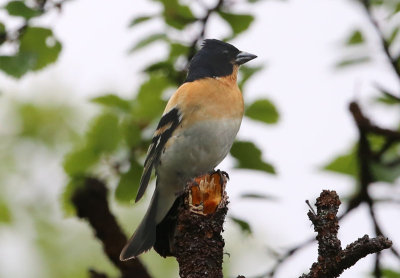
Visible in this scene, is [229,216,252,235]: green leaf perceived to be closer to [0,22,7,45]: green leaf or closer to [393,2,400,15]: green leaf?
[393,2,400,15]: green leaf

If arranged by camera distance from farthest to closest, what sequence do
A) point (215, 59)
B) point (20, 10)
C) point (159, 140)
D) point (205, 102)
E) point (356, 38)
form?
point (215, 59) → point (356, 38) → point (205, 102) → point (159, 140) → point (20, 10)

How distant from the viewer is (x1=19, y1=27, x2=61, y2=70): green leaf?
539 cm

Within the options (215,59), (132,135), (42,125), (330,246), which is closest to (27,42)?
(132,135)

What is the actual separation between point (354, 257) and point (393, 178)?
7.64 ft

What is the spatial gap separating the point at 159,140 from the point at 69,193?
900 mm

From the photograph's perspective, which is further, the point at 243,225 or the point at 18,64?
the point at 243,225

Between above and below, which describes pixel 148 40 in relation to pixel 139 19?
below

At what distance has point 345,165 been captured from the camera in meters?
6.05

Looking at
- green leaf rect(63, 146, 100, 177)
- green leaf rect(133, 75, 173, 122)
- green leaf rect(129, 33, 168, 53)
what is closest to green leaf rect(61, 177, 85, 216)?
green leaf rect(63, 146, 100, 177)

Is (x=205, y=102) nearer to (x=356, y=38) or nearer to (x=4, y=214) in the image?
(x=356, y=38)

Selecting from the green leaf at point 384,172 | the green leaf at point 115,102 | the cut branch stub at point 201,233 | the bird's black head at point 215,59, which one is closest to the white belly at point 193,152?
the green leaf at point 115,102

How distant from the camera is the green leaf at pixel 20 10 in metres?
5.15

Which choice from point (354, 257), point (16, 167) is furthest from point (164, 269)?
point (354, 257)

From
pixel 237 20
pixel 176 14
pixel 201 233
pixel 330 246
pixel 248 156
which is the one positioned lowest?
pixel 330 246
